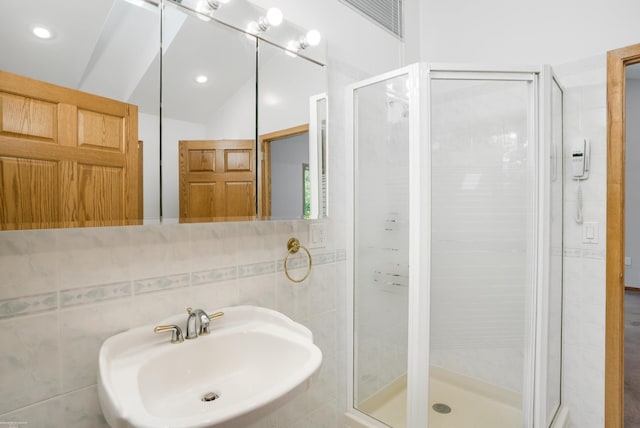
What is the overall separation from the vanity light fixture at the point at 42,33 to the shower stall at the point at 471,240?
4.26 feet

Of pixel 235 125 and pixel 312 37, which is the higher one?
pixel 312 37

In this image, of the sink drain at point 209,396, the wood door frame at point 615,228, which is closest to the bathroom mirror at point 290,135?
the sink drain at point 209,396

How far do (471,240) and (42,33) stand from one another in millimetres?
1695

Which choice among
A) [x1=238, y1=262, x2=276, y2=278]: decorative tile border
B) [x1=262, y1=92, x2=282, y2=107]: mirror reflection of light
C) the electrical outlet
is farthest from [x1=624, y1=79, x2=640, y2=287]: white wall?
[x1=238, y1=262, x2=276, y2=278]: decorative tile border

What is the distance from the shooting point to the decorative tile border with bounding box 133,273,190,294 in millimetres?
1061

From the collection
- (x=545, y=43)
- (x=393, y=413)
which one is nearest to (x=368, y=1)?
(x=545, y=43)

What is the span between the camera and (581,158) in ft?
5.55

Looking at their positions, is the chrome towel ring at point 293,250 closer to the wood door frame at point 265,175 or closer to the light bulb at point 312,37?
the wood door frame at point 265,175

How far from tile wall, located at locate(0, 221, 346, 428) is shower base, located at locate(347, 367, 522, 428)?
60 cm

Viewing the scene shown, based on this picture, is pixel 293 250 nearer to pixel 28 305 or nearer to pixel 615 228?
pixel 28 305

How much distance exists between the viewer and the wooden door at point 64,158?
0.79m

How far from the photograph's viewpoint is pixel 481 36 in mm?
2107

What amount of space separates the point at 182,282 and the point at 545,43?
225 cm

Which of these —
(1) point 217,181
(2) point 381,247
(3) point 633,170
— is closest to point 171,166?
(1) point 217,181
